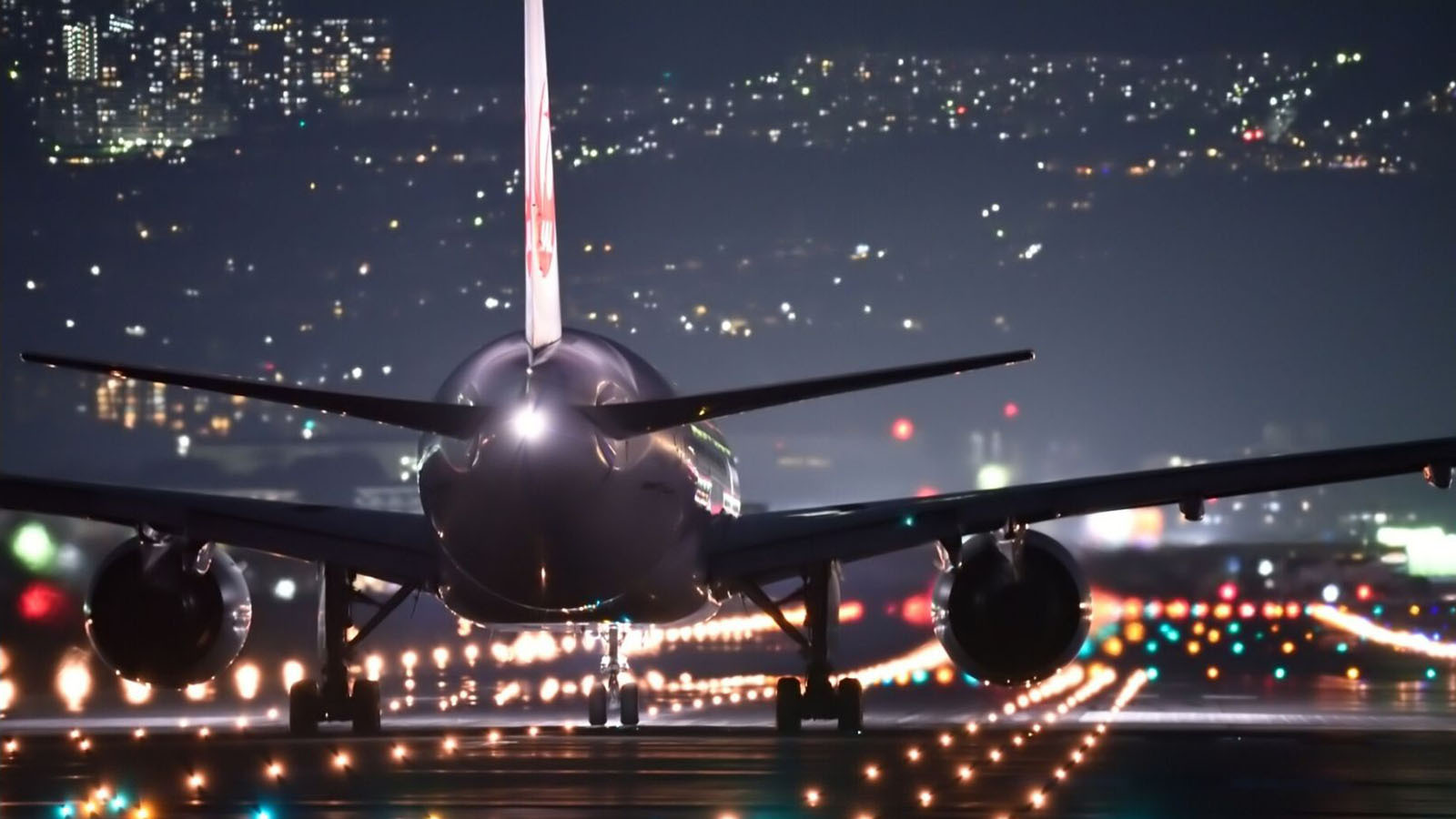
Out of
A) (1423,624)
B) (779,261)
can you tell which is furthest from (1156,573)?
(779,261)

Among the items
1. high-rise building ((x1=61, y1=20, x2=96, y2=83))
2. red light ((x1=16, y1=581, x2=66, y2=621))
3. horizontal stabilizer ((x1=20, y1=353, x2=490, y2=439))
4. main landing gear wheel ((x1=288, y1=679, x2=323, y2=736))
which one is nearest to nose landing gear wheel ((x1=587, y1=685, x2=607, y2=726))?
main landing gear wheel ((x1=288, y1=679, x2=323, y2=736))

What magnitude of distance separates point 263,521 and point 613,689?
A: 551 cm

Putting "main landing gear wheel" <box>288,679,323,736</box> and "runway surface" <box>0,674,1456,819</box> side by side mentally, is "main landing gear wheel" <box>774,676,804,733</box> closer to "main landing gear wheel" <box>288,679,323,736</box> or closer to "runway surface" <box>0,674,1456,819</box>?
"runway surface" <box>0,674,1456,819</box>

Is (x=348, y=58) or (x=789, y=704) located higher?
(x=348, y=58)

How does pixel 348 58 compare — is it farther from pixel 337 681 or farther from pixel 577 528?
pixel 577 528

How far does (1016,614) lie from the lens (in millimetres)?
30953

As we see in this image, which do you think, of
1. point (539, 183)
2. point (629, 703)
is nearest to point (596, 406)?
point (539, 183)

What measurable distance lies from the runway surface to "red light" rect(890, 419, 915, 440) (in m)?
45.8

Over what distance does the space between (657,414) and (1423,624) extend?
4156 centimetres

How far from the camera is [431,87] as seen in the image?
168125mm

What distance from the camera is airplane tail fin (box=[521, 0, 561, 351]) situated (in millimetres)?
29859

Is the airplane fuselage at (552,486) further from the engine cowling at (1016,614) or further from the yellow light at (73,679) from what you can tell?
the yellow light at (73,679)

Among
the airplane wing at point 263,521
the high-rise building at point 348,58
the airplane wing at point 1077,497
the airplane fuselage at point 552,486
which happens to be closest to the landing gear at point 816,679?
the airplane wing at point 1077,497

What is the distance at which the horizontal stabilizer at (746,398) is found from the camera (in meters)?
26.7
